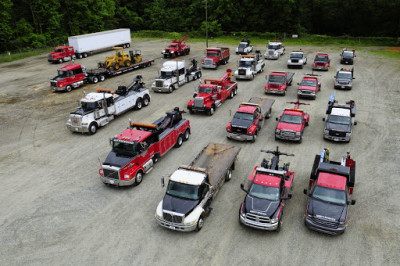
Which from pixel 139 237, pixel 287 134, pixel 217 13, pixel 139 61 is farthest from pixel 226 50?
pixel 139 237

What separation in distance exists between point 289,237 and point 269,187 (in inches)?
84.5

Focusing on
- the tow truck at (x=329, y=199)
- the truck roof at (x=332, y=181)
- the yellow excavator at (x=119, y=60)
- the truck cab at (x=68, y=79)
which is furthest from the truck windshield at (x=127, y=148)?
the yellow excavator at (x=119, y=60)

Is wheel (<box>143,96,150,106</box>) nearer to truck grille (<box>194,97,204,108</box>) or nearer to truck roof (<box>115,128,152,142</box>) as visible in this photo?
truck grille (<box>194,97,204,108</box>)

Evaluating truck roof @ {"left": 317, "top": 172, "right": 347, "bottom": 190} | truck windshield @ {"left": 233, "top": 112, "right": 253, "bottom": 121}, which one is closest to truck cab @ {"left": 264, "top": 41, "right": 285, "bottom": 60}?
truck windshield @ {"left": 233, "top": 112, "right": 253, "bottom": 121}

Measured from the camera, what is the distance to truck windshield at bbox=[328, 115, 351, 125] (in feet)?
67.4

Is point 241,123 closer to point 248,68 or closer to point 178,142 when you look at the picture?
point 178,142

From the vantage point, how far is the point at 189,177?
13.7 meters

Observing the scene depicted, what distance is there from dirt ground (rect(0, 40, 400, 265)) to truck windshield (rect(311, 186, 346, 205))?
1326 millimetres

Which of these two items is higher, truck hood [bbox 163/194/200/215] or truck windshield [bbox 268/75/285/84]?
truck windshield [bbox 268/75/285/84]

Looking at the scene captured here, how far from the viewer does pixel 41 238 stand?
1309cm

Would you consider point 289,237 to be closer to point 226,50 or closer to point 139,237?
point 139,237

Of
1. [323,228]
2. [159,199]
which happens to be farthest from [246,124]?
[323,228]

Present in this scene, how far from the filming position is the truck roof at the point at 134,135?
16.6m

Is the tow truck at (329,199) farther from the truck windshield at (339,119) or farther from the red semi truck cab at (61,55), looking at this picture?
the red semi truck cab at (61,55)
